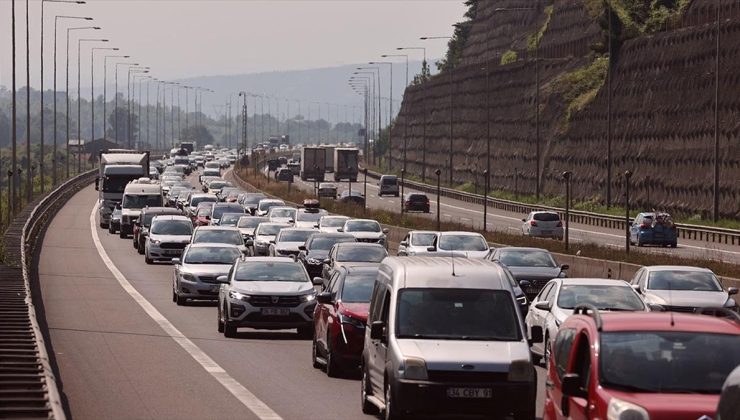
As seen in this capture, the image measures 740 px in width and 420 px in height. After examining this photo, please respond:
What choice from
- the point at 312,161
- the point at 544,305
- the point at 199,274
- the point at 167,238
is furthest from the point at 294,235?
the point at 312,161

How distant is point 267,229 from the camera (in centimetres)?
5922

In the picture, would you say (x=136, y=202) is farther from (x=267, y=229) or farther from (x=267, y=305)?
(x=267, y=305)

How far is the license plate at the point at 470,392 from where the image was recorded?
17016 mm

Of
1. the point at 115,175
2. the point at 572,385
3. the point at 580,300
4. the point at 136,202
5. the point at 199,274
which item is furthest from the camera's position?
the point at 115,175

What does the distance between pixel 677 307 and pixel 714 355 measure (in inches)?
716

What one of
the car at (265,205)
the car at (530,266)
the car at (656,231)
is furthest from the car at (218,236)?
the car at (265,205)

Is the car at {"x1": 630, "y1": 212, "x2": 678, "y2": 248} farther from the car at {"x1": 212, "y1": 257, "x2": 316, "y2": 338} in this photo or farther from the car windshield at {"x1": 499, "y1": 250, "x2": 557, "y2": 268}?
the car at {"x1": 212, "y1": 257, "x2": 316, "y2": 338}

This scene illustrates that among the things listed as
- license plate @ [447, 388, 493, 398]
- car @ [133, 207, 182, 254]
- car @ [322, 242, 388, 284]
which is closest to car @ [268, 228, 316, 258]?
car @ [322, 242, 388, 284]

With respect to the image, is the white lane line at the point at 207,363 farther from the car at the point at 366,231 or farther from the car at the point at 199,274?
the car at the point at 366,231

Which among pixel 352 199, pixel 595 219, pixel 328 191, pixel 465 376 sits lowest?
pixel 328 191

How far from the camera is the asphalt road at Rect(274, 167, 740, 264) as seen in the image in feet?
213

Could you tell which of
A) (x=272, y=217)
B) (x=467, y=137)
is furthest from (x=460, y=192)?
(x=272, y=217)

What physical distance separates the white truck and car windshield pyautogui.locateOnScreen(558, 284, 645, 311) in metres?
60.0

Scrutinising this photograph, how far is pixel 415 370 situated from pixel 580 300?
940 centimetres
